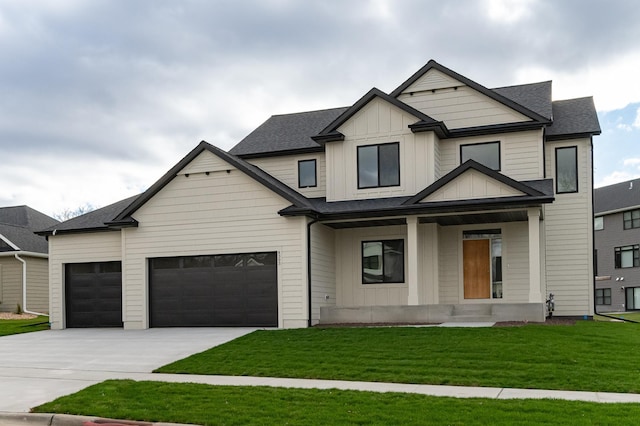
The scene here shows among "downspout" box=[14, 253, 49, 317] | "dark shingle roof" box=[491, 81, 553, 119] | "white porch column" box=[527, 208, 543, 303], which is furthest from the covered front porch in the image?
"downspout" box=[14, 253, 49, 317]

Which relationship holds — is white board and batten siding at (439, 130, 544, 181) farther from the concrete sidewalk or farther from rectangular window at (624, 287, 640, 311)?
rectangular window at (624, 287, 640, 311)

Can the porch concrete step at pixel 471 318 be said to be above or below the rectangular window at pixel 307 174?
below

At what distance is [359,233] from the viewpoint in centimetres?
2289

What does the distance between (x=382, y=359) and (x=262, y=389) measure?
11.1ft

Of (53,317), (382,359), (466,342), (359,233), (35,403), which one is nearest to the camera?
(35,403)

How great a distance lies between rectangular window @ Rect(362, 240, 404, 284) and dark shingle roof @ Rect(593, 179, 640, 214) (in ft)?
94.8

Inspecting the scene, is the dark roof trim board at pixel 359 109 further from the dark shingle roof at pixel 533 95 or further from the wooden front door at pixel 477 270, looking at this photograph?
the wooden front door at pixel 477 270

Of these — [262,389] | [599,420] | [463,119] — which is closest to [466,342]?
[262,389]

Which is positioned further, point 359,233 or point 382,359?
point 359,233

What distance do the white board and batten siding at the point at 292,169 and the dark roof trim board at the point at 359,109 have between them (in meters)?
1.46

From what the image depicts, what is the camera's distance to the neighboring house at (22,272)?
1325 inches

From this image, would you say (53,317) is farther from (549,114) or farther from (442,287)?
(549,114)

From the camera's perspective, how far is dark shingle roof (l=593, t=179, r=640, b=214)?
47.3 m

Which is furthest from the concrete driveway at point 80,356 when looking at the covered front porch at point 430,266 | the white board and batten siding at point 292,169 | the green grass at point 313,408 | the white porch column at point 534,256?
the white porch column at point 534,256
